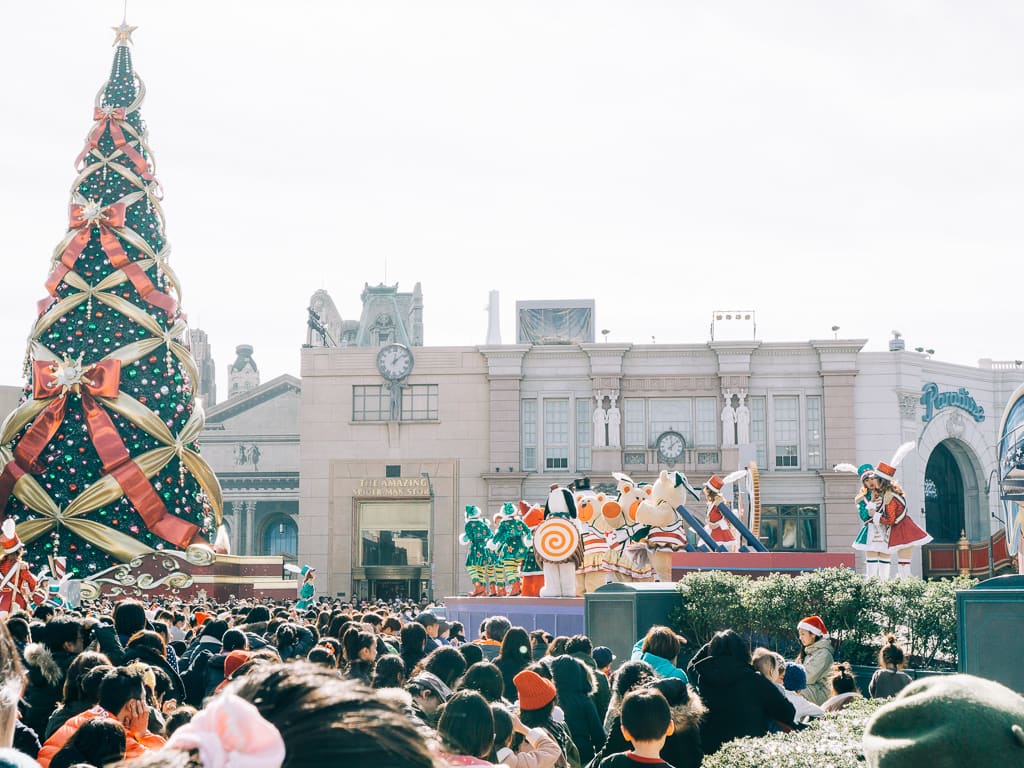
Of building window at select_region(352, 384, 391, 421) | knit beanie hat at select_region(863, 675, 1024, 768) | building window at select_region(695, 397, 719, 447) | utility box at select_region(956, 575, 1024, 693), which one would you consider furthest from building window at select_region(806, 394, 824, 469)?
knit beanie hat at select_region(863, 675, 1024, 768)

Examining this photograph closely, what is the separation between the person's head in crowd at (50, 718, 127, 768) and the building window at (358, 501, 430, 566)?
1783 inches

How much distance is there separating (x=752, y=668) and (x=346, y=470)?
146 feet

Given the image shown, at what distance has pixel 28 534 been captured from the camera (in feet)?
A: 98.9

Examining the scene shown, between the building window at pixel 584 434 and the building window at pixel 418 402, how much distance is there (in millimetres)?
6033

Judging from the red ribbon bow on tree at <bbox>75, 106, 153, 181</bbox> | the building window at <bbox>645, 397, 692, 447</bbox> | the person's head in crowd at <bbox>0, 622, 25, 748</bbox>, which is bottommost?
the person's head in crowd at <bbox>0, 622, 25, 748</bbox>

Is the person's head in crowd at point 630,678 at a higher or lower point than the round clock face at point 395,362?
lower

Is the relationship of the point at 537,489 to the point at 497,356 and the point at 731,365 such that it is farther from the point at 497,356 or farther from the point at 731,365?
the point at 731,365

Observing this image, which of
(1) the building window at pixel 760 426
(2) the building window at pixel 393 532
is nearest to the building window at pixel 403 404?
(2) the building window at pixel 393 532

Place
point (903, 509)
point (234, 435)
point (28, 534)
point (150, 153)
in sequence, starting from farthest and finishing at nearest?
point (234, 435) → point (150, 153) → point (28, 534) → point (903, 509)

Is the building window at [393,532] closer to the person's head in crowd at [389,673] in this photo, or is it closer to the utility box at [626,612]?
the utility box at [626,612]

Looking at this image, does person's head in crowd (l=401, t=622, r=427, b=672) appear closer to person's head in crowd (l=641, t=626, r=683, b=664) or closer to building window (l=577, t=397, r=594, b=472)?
person's head in crowd (l=641, t=626, r=683, b=664)

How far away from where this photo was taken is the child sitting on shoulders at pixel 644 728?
5496 mm

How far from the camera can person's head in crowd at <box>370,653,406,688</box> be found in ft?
25.6

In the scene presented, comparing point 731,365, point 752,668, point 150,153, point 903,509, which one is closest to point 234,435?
point 731,365
